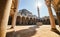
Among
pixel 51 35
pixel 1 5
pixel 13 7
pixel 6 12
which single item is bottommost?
pixel 51 35

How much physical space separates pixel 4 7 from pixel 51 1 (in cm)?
857

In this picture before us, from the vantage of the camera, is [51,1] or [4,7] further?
[51,1]

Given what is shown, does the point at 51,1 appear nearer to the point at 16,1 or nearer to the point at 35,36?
the point at 16,1

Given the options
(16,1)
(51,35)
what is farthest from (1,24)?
(16,1)

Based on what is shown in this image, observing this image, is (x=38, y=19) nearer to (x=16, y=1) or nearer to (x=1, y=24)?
(x=16, y=1)

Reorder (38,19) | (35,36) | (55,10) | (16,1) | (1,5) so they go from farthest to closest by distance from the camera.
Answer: (38,19) → (55,10) → (16,1) → (35,36) → (1,5)

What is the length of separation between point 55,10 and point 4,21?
10437 millimetres

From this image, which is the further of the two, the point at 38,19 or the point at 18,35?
the point at 38,19

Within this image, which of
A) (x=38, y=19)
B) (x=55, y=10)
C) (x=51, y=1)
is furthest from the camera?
(x=38, y=19)

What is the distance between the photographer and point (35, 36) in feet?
25.8

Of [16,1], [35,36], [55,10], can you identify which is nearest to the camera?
[35,36]

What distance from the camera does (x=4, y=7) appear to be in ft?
9.99

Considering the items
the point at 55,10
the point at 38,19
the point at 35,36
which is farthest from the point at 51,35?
the point at 38,19

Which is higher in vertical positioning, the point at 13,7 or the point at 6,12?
the point at 13,7
